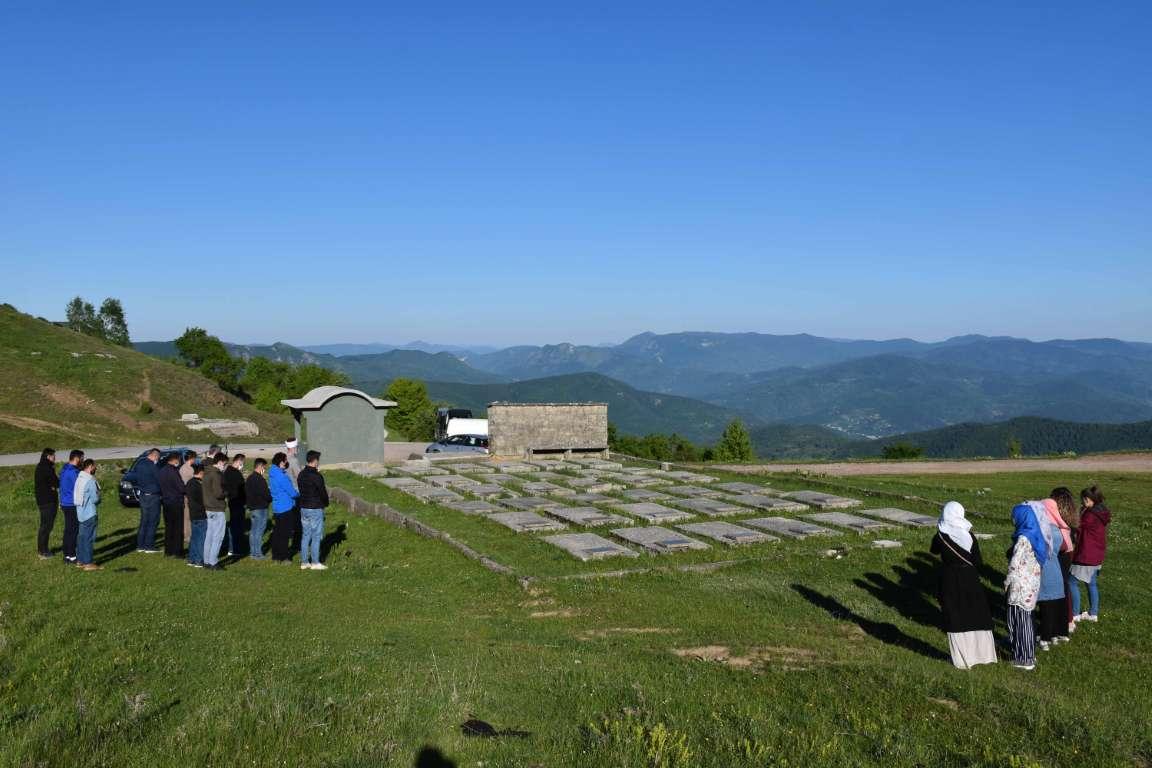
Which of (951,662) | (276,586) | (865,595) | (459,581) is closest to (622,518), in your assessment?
(459,581)

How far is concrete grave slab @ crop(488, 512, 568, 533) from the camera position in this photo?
16.5m

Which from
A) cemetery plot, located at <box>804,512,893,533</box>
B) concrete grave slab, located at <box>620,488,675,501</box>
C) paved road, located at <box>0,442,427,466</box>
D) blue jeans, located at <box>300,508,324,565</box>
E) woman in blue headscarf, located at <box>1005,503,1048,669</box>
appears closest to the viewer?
woman in blue headscarf, located at <box>1005,503,1048,669</box>

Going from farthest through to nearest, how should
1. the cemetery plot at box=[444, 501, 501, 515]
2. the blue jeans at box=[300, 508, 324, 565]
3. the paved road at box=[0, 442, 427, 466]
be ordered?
the paved road at box=[0, 442, 427, 466], the cemetery plot at box=[444, 501, 501, 515], the blue jeans at box=[300, 508, 324, 565]

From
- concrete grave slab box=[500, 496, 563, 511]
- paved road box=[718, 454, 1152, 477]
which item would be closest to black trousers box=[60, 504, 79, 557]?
concrete grave slab box=[500, 496, 563, 511]

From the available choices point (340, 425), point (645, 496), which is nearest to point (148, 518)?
point (645, 496)

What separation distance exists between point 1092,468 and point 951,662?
25916mm

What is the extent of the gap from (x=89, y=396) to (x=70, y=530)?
137 ft

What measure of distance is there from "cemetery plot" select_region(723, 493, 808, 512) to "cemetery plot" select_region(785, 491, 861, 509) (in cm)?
38

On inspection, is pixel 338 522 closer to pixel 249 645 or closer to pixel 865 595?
pixel 249 645

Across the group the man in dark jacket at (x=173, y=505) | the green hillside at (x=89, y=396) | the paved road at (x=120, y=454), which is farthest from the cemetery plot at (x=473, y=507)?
the green hillside at (x=89, y=396)

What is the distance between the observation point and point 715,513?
18.1 m

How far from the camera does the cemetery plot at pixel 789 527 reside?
51.5 feet

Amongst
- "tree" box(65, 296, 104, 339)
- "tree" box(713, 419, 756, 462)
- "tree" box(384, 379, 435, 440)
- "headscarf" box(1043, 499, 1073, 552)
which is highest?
"tree" box(65, 296, 104, 339)

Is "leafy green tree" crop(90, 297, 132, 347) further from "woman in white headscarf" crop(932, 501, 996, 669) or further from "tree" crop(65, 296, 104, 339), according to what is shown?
"woman in white headscarf" crop(932, 501, 996, 669)
